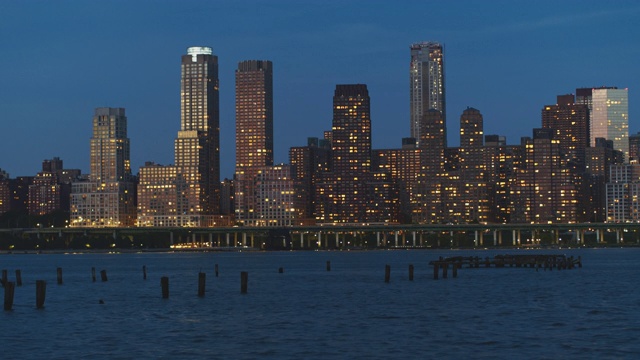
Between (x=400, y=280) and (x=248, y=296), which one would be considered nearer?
(x=248, y=296)

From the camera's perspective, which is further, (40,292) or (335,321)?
(40,292)

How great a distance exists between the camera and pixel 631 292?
335 ft

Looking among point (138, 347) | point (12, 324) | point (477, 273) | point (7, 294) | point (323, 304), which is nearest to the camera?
point (138, 347)

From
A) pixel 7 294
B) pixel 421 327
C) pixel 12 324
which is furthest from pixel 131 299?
pixel 421 327

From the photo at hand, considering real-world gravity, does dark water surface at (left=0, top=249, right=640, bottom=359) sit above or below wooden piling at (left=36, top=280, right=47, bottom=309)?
below

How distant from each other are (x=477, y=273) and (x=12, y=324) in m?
73.9

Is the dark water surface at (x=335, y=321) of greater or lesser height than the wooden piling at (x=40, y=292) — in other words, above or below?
below

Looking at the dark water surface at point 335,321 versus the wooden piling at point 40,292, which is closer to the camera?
the dark water surface at point 335,321

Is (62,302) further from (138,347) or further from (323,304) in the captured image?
(138,347)

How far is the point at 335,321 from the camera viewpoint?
7581 centimetres

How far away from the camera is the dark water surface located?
199 ft

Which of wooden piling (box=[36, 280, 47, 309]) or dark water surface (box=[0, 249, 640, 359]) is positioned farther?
wooden piling (box=[36, 280, 47, 309])

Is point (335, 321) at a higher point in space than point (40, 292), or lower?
lower

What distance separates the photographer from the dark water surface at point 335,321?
60781 mm
